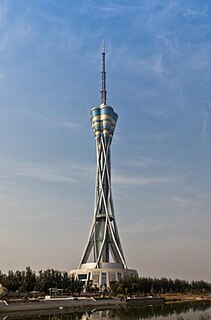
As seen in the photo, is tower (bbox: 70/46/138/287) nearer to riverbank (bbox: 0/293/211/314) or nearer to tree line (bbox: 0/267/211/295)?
tree line (bbox: 0/267/211/295)

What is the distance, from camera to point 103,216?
2635 inches

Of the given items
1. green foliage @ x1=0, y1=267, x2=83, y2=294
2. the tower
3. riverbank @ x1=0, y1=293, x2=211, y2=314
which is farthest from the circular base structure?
riverbank @ x1=0, y1=293, x2=211, y2=314

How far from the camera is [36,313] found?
1079 inches

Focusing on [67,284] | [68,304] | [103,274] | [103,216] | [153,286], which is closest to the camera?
[68,304]

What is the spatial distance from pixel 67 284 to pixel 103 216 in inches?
818

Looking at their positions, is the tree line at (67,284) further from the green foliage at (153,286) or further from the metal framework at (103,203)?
the metal framework at (103,203)

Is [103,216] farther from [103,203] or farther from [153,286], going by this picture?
[153,286]

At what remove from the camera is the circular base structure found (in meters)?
59.1

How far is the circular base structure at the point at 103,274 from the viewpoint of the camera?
2325 inches

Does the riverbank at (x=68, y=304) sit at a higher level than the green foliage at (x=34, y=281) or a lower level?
lower

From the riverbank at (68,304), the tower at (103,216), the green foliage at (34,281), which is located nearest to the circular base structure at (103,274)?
the tower at (103,216)

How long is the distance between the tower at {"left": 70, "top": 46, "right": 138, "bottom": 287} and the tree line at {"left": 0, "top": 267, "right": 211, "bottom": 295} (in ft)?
17.7

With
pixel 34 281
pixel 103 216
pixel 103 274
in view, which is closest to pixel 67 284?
pixel 34 281

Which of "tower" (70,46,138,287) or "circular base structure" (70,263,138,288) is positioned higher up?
"tower" (70,46,138,287)
